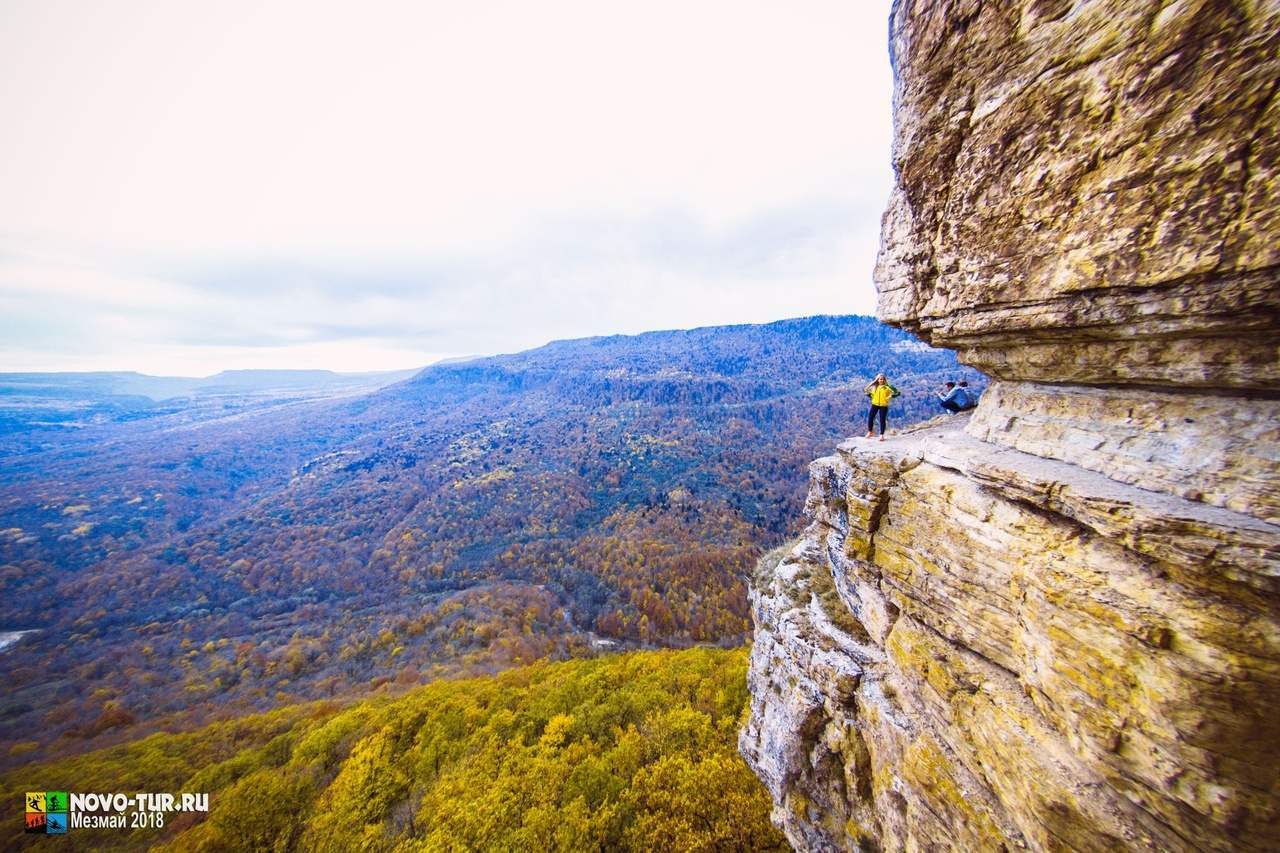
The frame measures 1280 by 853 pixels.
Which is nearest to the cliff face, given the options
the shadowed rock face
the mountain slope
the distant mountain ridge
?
the shadowed rock face

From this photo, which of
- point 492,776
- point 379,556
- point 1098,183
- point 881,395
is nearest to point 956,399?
point 881,395

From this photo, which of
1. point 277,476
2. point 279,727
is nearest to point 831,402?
point 279,727

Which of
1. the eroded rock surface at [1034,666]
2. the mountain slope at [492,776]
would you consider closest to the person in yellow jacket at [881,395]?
the eroded rock surface at [1034,666]

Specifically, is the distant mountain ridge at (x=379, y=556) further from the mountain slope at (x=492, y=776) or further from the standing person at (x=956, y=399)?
the standing person at (x=956, y=399)

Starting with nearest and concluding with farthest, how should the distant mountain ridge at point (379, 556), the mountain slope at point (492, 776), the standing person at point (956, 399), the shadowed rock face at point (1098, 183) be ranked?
the shadowed rock face at point (1098, 183) < the standing person at point (956, 399) < the mountain slope at point (492, 776) < the distant mountain ridge at point (379, 556)

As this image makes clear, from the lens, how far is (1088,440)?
620cm

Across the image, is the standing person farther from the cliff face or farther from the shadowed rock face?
the shadowed rock face

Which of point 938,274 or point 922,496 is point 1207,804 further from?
point 938,274

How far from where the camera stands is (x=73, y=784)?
1187 inches

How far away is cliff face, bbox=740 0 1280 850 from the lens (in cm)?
409

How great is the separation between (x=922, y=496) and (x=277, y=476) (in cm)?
23422

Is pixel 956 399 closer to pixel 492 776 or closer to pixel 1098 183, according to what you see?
pixel 1098 183

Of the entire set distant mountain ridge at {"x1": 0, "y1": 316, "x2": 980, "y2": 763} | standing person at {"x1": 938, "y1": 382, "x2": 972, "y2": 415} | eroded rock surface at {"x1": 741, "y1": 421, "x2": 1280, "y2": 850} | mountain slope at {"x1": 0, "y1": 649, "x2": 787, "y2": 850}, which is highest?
standing person at {"x1": 938, "y1": 382, "x2": 972, "y2": 415}

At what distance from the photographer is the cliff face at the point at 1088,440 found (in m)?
4.09
